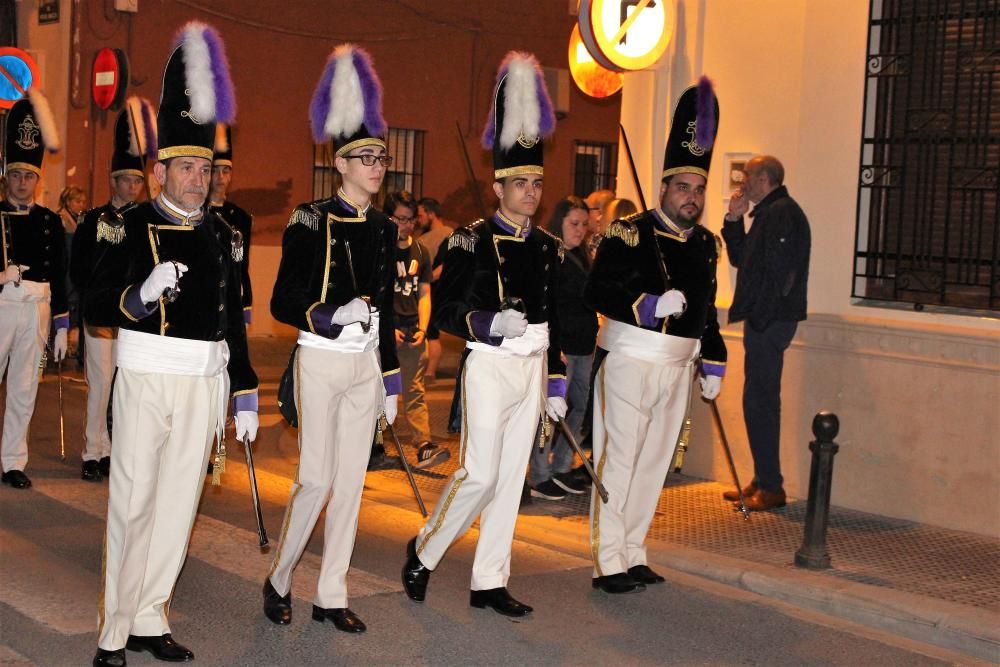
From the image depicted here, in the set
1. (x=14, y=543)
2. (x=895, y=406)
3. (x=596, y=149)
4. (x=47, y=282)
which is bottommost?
(x=14, y=543)

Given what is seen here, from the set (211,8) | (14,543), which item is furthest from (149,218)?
(211,8)

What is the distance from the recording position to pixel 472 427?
659 centimetres

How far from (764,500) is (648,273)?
284 cm

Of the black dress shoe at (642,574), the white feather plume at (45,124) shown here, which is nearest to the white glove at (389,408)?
the black dress shoe at (642,574)

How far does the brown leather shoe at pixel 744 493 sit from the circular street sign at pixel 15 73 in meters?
13.9

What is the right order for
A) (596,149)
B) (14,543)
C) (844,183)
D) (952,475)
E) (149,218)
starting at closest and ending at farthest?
(149,218) → (14,543) → (952,475) → (844,183) → (596,149)

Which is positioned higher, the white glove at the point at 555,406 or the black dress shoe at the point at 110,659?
the white glove at the point at 555,406

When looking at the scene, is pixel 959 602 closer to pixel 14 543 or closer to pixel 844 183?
pixel 844 183

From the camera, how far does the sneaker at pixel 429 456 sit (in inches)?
425

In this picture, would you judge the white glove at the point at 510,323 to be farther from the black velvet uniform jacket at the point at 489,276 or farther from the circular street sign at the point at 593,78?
the circular street sign at the point at 593,78

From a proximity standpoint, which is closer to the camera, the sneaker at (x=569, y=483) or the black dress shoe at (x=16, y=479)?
the black dress shoe at (x=16, y=479)

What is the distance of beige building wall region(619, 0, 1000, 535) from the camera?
28.9 ft

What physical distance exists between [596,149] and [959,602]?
724 inches

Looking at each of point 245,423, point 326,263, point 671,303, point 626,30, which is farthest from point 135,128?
point 626,30
